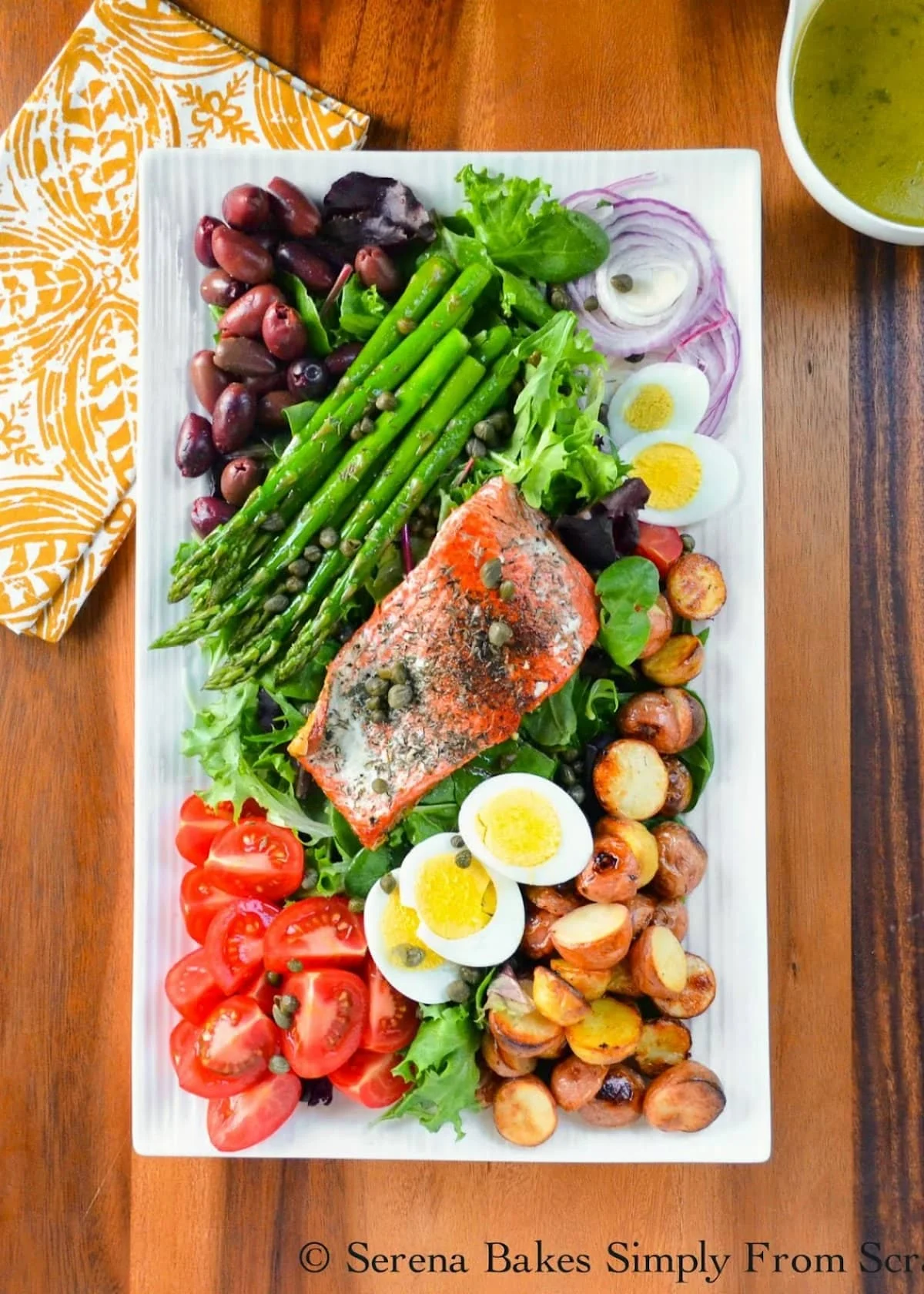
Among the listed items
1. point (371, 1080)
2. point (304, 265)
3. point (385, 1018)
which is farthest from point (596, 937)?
point (304, 265)

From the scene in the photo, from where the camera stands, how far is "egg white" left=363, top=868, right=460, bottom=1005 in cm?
238

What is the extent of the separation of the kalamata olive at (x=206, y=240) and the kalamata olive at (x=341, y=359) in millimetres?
370

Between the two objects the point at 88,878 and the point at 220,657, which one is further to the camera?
the point at 88,878

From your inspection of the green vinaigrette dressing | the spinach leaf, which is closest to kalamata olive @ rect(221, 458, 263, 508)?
the spinach leaf

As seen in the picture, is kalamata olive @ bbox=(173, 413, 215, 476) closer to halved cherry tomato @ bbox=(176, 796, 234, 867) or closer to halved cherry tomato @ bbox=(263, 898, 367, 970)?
halved cherry tomato @ bbox=(176, 796, 234, 867)

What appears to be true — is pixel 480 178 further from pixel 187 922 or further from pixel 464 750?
pixel 187 922

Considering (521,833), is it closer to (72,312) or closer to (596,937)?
(596,937)

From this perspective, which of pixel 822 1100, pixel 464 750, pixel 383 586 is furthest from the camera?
pixel 822 1100

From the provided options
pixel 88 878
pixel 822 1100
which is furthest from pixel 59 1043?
pixel 822 1100

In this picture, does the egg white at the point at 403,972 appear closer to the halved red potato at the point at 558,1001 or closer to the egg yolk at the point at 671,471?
the halved red potato at the point at 558,1001

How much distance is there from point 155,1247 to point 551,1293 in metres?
1.04

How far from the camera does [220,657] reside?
2.54 metres

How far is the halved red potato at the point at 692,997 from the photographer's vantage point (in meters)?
2.38

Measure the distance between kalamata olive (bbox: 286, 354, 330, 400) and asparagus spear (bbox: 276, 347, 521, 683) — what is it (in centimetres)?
32
